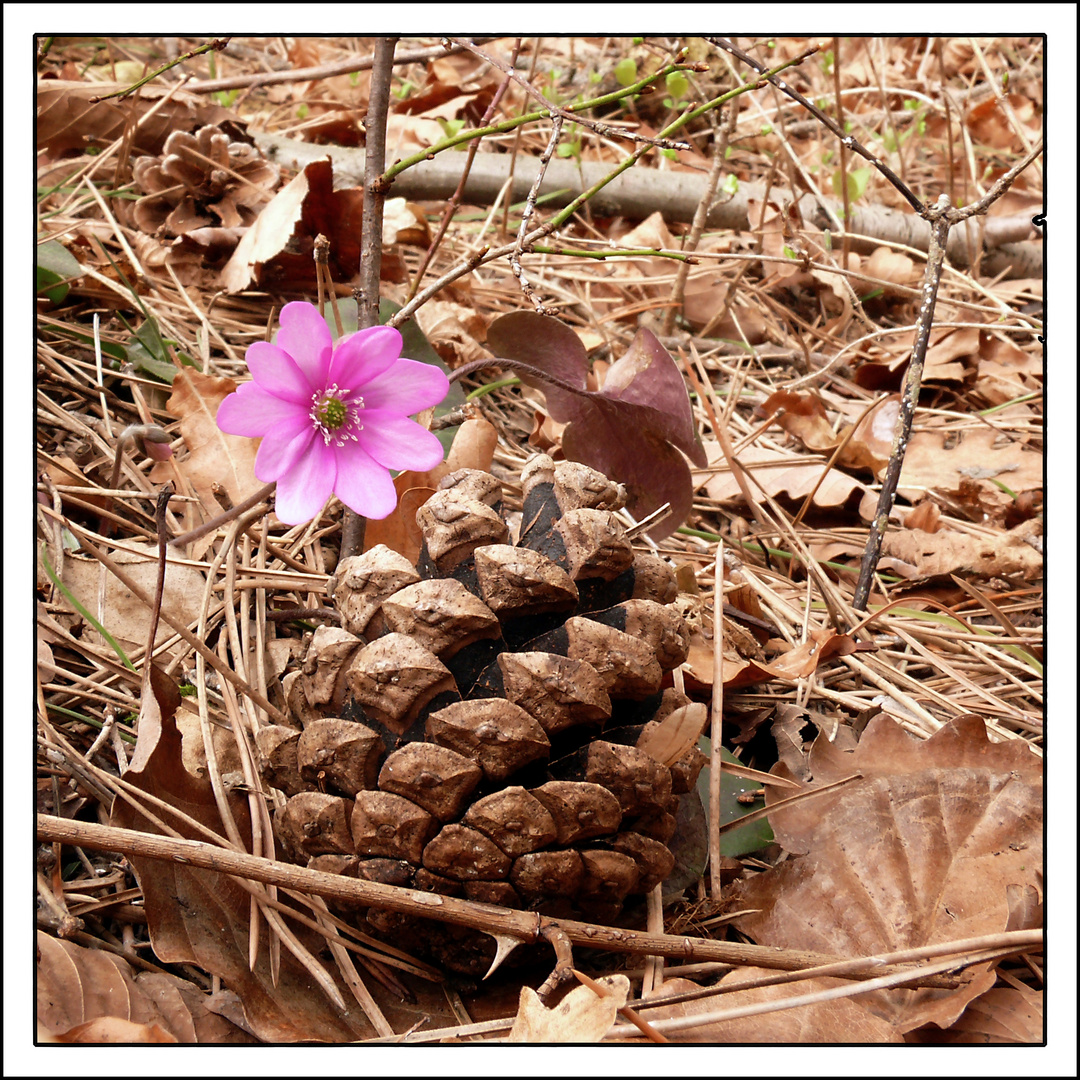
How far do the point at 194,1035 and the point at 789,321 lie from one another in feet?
8.46

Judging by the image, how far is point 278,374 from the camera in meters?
1.18

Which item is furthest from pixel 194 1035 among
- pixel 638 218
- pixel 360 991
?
pixel 638 218

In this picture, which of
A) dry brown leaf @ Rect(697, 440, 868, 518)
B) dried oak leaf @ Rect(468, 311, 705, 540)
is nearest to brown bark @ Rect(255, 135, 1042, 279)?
dry brown leaf @ Rect(697, 440, 868, 518)

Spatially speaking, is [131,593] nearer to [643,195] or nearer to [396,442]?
[396,442]

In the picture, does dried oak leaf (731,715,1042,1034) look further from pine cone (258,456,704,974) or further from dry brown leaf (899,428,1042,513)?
dry brown leaf (899,428,1042,513)

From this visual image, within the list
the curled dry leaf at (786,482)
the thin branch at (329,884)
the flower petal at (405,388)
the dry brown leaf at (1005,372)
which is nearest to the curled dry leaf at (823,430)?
the curled dry leaf at (786,482)

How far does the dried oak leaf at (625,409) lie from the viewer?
1602mm

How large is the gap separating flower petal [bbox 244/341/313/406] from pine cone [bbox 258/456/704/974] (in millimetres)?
227

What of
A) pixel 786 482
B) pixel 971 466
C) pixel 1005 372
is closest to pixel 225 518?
pixel 786 482

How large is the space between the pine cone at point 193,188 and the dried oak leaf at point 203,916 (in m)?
1.64

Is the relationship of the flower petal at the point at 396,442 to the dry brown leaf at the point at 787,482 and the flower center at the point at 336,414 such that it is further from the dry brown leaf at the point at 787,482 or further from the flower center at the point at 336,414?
the dry brown leaf at the point at 787,482

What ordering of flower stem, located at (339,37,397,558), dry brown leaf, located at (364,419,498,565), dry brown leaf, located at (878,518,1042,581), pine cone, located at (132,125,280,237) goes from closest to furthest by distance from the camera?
flower stem, located at (339,37,397,558) < dry brown leaf, located at (364,419,498,565) < dry brown leaf, located at (878,518,1042,581) < pine cone, located at (132,125,280,237)

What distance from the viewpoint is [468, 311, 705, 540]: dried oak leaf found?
1.60m

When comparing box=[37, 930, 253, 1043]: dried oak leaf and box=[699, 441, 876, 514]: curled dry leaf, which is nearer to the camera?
box=[37, 930, 253, 1043]: dried oak leaf
